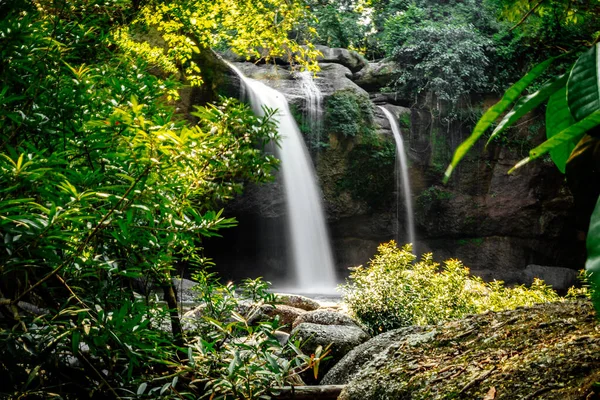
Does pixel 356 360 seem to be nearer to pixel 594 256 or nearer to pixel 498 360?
pixel 498 360

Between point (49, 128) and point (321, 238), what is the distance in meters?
15.7

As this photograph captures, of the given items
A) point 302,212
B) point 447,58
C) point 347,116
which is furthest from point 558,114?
point 447,58

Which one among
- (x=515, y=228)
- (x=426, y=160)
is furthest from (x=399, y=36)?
(x=515, y=228)

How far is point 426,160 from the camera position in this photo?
18109 millimetres

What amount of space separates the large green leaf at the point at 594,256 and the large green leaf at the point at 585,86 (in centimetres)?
16

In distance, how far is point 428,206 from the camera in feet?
60.0

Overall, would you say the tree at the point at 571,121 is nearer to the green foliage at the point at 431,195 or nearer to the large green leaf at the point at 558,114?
the large green leaf at the point at 558,114

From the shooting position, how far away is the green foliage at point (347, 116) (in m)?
17.0

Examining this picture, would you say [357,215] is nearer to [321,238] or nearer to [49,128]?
[321,238]

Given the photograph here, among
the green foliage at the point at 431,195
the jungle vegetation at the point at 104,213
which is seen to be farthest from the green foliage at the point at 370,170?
the jungle vegetation at the point at 104,213

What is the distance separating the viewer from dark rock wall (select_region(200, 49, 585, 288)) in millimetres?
17344

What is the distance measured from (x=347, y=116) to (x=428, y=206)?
4.53 meters

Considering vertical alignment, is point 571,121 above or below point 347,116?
below

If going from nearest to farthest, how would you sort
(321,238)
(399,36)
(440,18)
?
(321,238) → (399,36) → (440,18)
